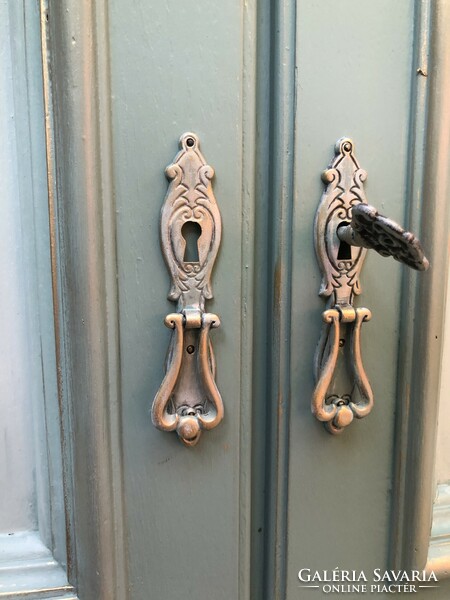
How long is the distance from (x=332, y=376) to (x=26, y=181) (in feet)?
0.89

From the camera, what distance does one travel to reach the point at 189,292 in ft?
1.09

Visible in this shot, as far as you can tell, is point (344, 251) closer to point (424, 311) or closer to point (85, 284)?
point (424, 311)

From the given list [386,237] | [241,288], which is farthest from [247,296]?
[386,237]

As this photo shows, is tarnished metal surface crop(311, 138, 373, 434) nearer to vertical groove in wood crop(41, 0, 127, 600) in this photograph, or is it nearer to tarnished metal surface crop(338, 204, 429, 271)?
tarnished metal surface crop(338, 204, 429, 271)

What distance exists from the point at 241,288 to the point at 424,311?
152 millimetres

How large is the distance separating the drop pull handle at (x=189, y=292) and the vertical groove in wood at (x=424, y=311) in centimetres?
16

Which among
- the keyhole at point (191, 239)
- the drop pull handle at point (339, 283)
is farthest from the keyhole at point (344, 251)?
the keyhole at point (191, 239)

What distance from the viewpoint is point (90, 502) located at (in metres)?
0.33

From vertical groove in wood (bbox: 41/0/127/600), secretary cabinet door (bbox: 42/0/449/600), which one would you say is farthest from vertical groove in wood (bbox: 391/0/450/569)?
vertical groove in wood (bbox: 41/0/127/600)

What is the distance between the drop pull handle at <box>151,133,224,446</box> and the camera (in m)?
0.32

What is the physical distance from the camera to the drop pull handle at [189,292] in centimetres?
32

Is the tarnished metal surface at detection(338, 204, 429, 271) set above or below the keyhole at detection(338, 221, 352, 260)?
above

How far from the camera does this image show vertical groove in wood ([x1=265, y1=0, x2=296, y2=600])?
33cm

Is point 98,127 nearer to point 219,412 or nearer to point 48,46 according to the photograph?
point 48,46
